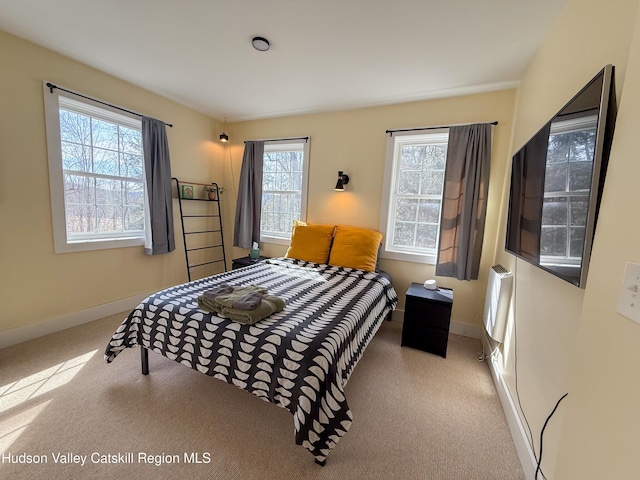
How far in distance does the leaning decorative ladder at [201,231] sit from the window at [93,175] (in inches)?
21.1

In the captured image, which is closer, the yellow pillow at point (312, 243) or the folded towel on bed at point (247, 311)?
the folded towel on bed at point (247, 311)

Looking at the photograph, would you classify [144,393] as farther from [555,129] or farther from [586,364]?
[555,129]

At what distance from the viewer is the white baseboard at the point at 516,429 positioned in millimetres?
1305

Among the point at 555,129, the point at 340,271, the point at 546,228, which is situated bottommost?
the point at 340,271

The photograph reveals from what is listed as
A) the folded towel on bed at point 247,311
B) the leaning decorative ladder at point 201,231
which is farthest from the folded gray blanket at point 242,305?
the leaning decorative ladder at point 201,231

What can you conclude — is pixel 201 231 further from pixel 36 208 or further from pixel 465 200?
pixel 465 200

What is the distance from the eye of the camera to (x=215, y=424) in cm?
155

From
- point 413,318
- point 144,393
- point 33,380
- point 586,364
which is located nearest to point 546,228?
point 586,364

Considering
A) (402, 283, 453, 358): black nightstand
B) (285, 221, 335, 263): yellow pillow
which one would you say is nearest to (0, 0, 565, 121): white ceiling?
(285, 221, 335, 263): yellow pillow

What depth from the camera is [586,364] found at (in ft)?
2.37

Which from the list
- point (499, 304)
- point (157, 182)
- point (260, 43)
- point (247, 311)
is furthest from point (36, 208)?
point (499, 304)

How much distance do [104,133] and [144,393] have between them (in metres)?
2.60

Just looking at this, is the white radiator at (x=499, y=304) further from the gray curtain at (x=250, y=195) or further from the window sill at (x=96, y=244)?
the window sill at (x=96, y=244)

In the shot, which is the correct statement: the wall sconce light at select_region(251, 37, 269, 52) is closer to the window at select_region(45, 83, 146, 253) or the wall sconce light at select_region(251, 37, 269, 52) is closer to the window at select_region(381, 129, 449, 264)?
the window at select_region(381, 129, 449, 264)
